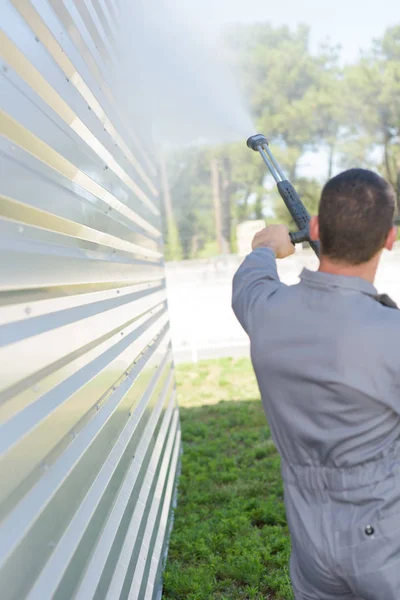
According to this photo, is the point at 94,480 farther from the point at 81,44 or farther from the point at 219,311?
the point at 219,311

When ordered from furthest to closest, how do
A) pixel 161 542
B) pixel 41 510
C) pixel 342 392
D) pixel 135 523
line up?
pixel 161 542 → pixel 135 523 → pixel 342 392 → pixel 41 510

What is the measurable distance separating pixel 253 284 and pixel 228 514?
3178 mm

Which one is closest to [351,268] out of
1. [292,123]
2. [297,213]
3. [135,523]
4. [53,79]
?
[297,213]

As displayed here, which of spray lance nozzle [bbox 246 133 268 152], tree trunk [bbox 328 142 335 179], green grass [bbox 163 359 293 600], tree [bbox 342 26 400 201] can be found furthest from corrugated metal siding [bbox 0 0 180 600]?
tree trunk [bbox 328 142 335 179]

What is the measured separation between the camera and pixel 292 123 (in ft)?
103

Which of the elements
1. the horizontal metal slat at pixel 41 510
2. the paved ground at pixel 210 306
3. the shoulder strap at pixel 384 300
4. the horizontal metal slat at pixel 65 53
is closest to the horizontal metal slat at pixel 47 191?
the horizontal metal slat at pixel 65 53

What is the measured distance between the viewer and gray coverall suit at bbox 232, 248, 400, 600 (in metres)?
1.79

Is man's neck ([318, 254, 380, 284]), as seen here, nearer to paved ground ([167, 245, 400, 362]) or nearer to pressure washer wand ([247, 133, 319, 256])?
pressure washer wand ([247, 133, 319, 256])

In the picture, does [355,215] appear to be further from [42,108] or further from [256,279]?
[42,108]

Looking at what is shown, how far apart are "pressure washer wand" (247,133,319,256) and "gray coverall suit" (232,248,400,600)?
0.43 metres

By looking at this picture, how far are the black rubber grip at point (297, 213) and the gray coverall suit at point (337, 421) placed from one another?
424mm

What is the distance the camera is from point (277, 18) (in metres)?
32.8

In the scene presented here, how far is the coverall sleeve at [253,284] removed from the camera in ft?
6.47

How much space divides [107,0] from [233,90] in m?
2.79
